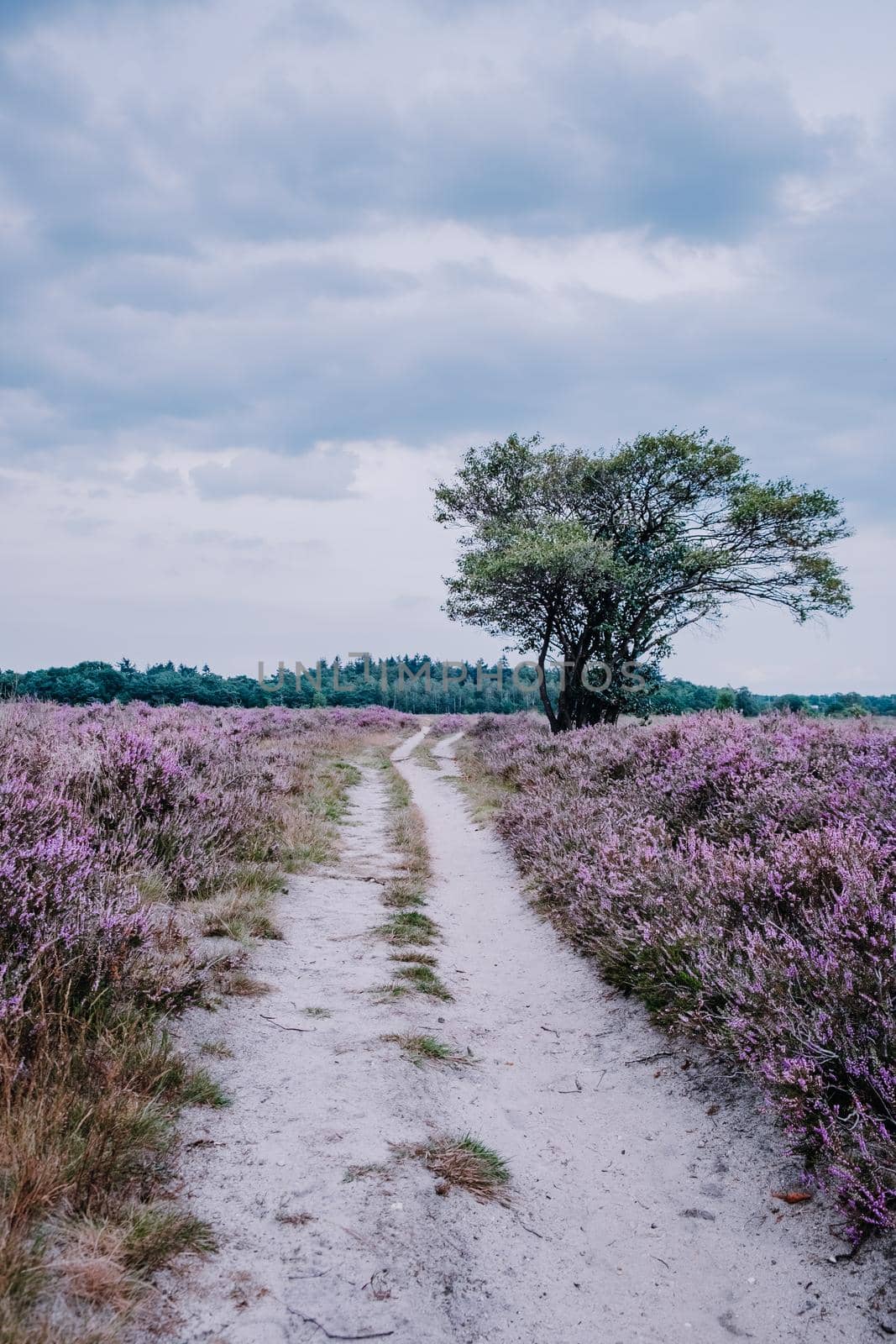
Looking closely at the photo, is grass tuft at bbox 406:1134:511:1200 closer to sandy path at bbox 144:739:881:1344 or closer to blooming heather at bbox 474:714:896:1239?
sandy path at bbox 144:739:881:1344

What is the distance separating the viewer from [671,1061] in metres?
4.34

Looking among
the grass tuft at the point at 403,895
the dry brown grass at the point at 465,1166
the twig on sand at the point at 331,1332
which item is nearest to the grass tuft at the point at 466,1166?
the dry brown grass at the point at 465,1166

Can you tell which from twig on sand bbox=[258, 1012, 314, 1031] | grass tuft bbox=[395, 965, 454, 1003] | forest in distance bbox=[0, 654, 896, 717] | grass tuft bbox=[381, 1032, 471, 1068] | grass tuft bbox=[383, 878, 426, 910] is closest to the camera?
grass tuft bbox=[381, 1032, 471, 1068]

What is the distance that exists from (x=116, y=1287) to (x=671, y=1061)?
340 cm

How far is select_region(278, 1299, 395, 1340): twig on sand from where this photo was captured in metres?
2.20

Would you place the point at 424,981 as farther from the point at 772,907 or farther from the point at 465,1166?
the point at 772,907

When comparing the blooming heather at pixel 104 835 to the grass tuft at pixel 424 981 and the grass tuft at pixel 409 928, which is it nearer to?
the grass tuft at pixel 409 928

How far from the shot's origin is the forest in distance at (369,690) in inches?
1106

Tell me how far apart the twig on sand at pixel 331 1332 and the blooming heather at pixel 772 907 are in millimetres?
1850

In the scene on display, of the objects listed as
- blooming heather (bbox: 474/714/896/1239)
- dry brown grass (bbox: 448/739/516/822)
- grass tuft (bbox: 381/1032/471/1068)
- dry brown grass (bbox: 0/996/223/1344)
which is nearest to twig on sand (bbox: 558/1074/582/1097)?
grass tuft (bbox: 381/1032/471/1068)

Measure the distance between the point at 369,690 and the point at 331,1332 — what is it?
9302cm

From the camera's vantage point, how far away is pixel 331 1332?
220cm

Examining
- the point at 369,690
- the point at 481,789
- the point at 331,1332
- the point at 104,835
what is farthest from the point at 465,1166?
the point at 369,690

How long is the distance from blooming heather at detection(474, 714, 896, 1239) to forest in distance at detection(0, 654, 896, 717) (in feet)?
17.6
